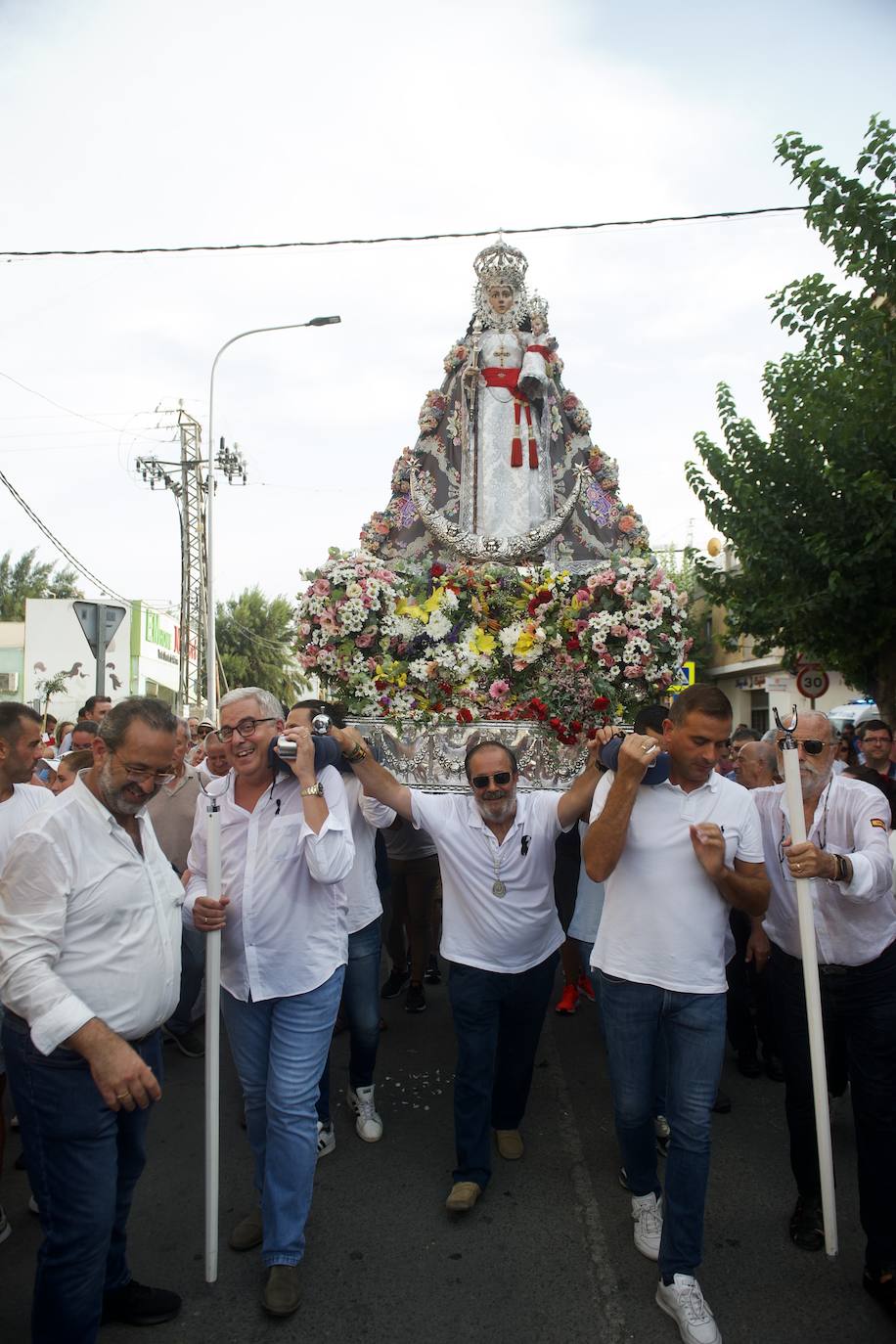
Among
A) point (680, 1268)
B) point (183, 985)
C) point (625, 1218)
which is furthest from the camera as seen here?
point (183, 985)

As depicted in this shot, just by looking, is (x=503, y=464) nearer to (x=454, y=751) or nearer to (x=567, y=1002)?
(x=454, y=751)

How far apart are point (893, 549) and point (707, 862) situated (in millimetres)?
8233

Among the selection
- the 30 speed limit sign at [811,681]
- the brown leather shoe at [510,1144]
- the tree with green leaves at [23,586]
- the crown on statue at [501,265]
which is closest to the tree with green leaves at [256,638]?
the tree with green leaves at [23,586]

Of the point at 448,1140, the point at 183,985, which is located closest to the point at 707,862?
the point at 448,1140

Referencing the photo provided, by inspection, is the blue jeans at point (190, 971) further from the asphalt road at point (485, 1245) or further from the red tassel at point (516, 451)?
the red tassel at point (516, 451)

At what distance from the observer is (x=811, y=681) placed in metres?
13.4

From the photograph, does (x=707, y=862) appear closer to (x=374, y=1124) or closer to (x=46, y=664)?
(x=374, y=1124)

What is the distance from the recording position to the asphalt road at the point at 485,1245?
126 inches

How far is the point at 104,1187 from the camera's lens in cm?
276

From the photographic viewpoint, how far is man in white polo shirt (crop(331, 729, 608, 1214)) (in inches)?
158

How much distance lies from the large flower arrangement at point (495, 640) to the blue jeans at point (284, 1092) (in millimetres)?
2508

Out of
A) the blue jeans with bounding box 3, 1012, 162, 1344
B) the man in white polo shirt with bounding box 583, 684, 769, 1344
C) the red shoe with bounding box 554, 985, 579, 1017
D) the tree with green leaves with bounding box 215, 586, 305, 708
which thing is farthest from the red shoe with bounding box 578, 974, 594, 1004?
the tree with green leaves with bounding box 215, 586, 305, 708

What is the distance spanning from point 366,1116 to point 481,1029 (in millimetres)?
1072

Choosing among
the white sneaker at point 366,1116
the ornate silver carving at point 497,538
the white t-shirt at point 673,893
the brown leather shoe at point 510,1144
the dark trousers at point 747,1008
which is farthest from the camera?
the ornate silver carving at point 497,538
